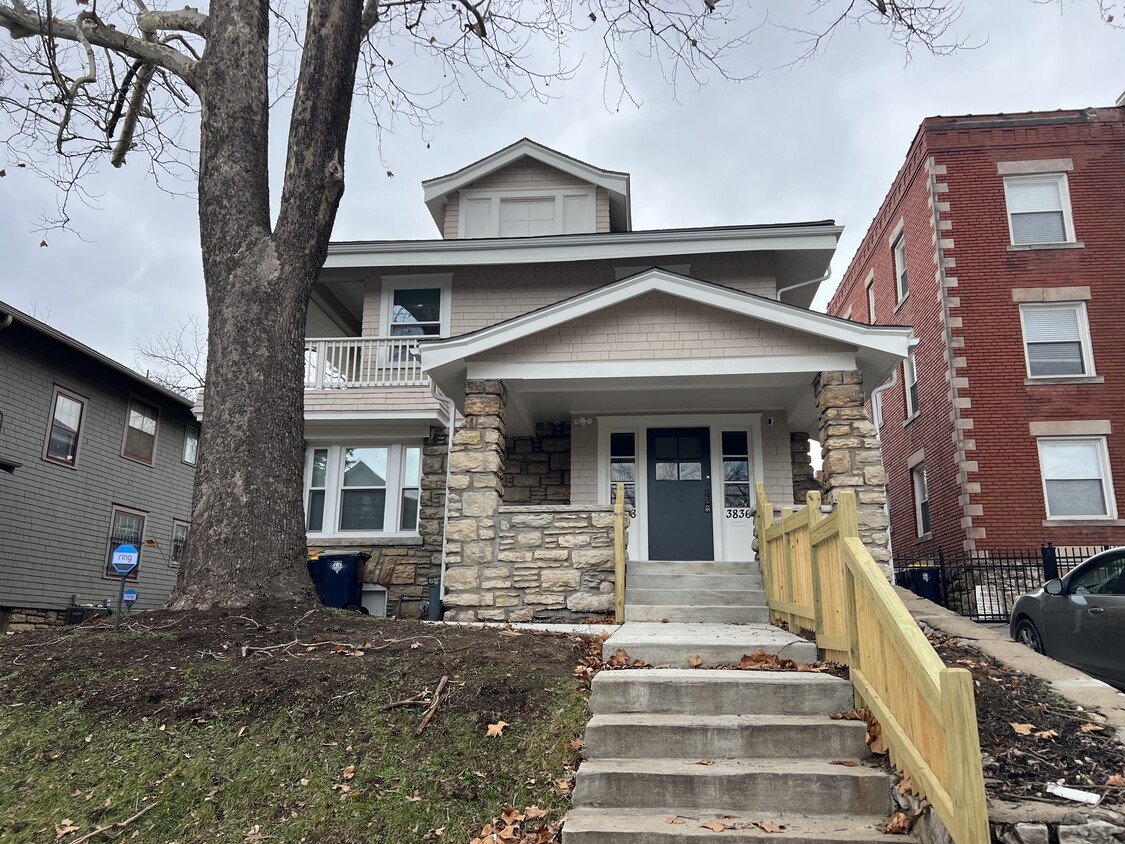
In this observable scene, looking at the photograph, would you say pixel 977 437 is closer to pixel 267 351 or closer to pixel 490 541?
pixel 490 541

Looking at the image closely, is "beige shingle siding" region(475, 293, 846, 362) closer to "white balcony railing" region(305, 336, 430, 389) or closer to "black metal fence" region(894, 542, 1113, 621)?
"white balcony railing" region(305, 336, 430, 389)

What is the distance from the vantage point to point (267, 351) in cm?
678

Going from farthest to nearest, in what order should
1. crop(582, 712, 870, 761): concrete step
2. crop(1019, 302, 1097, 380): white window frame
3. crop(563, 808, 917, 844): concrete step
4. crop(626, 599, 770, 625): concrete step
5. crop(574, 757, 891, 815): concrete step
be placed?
crop(1019, 302, 1097, 380): white window frame → crop(626, 599, 770, 625): concrete step → crop(582, 712, 870, 761): concrete step → crop(574, 757, 891, 815): concrete step → crop(563, 808, 917, 844): concrete step

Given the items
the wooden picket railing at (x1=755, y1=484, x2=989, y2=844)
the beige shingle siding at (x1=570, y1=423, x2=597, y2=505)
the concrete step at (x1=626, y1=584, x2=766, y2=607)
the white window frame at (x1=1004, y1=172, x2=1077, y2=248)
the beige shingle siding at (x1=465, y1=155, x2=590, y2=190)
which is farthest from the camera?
the white window frame at (x1=1004, y1=172, x2=1077, y2=248)

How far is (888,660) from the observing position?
4.05 metres

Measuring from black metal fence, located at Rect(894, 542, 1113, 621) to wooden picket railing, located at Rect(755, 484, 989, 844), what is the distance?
24.8 ft

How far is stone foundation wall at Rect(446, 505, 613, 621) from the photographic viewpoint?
28.3 ft

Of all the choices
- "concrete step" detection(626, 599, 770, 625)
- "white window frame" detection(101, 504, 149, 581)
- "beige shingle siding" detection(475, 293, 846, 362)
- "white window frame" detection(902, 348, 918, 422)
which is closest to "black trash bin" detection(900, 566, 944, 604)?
"white window frame" detection(902, 348, 918, 422)

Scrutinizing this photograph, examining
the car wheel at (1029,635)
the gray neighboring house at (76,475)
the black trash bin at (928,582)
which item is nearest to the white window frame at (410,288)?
the gray neighboring house at (76,475)

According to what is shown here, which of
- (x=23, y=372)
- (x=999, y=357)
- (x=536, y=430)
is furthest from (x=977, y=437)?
(x=23, y=372)

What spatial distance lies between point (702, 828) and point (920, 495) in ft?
49.4

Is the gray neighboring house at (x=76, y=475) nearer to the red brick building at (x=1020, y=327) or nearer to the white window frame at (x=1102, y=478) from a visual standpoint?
the red brick building at (x=1020, y=327)

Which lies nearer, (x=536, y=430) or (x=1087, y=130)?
(x=536, y=430)

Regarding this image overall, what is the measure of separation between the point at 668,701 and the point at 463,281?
995 cm
